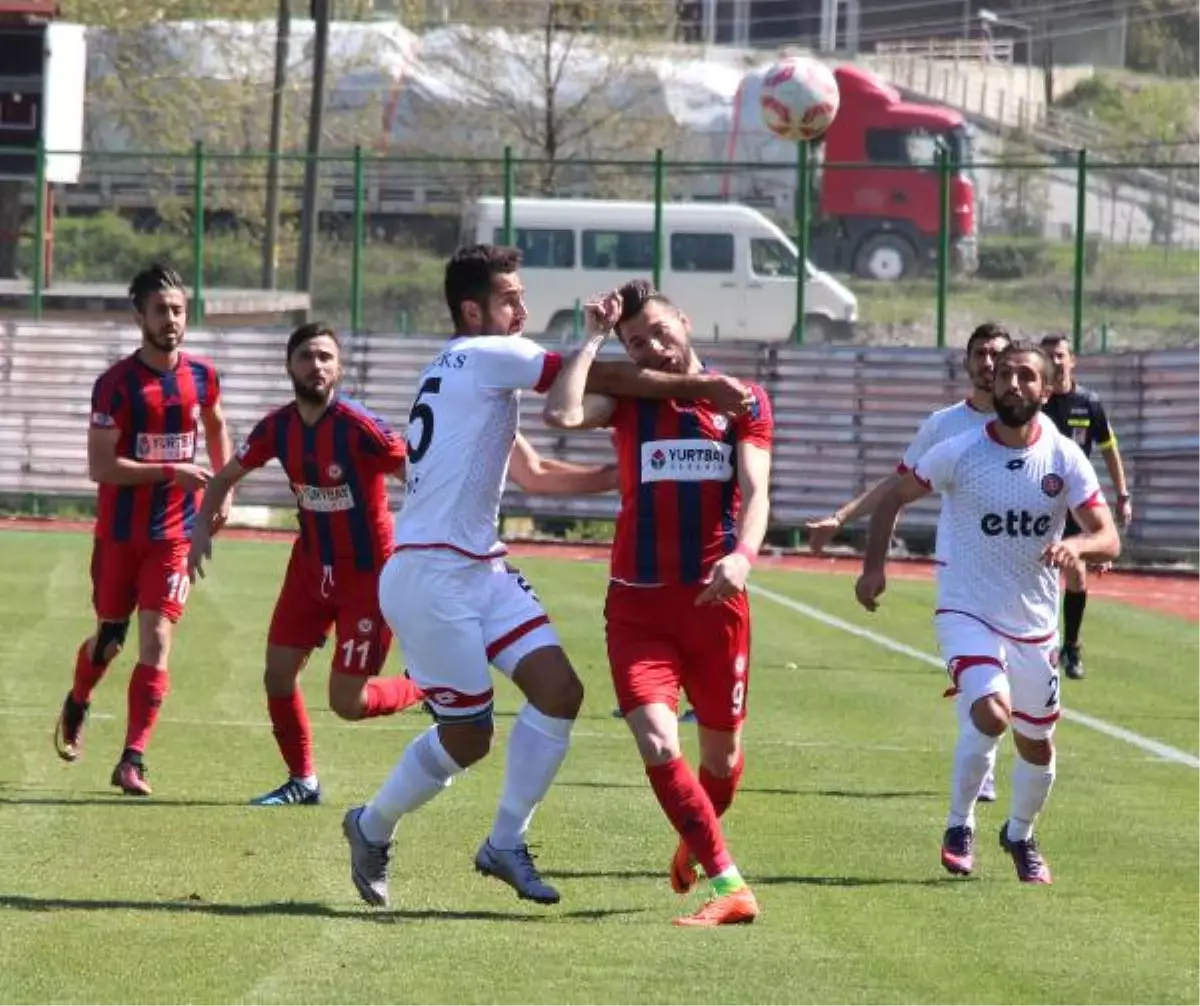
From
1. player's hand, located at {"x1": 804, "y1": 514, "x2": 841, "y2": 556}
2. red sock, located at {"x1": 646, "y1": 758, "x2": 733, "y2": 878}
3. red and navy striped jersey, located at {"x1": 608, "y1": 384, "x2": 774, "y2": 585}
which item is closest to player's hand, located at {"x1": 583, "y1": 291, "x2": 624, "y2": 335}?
red and navy striped jersey, located at {"x1": 608, "y1": 384, "x2": 774, "y2": 585}

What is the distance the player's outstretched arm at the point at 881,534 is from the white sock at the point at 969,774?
60cm

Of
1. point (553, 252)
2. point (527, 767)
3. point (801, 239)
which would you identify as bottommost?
point (527, 767)

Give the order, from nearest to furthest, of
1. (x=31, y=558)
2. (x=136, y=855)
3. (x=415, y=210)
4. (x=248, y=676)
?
(x=136, y=855)
(x=248, y=676)
(x=31, y=558)
(x=415, y=210)

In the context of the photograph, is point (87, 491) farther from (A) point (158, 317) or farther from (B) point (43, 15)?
(A) point (158, 317)

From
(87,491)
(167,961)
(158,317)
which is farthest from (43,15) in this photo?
(167,961)

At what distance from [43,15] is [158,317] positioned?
22332 mm

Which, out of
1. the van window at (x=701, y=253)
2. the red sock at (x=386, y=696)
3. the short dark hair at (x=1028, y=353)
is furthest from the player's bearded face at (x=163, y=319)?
the van window at (x=701, y=253)

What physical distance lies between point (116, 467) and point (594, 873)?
130 inches

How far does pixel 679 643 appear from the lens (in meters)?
8.46

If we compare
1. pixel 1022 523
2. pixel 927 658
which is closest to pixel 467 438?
pixel 1022 523

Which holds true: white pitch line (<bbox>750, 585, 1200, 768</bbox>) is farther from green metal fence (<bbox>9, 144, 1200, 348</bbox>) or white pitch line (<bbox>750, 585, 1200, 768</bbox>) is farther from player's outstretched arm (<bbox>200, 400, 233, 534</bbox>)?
green metal fence (<bbox>9, 144, 1200, 348</bbox>)

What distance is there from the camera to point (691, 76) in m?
54.3

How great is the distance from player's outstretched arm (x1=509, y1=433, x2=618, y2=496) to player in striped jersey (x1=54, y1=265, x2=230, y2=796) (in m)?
2.96

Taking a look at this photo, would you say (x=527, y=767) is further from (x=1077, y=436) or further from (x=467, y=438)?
(x=1077, y=436)
